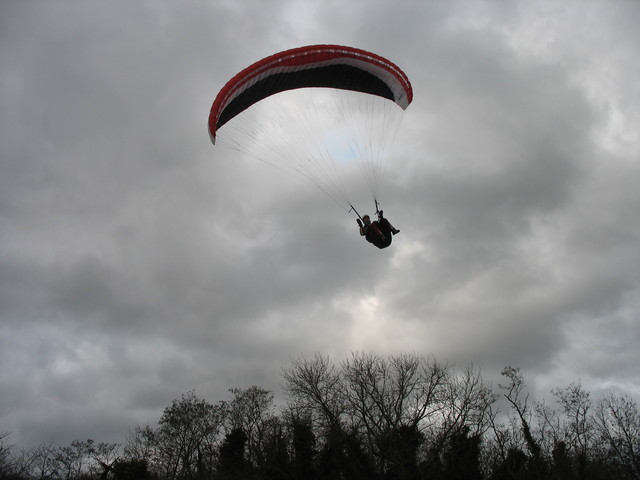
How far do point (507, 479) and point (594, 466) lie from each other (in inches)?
296

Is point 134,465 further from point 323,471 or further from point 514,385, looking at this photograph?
point 514,385

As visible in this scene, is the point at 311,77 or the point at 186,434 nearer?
the point at 311,77

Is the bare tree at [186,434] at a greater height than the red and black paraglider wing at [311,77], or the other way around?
the red and black paraglider wing at [311,77]

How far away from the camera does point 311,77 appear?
579 inches

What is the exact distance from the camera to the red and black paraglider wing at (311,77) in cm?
1338

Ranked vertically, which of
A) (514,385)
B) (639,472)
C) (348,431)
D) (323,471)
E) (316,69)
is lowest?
(639,472)

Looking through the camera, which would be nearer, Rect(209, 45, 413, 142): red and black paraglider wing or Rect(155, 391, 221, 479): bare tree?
Rect(209, 45, 413, 142): red and black paraglider wing

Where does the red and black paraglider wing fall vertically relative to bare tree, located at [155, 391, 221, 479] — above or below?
above

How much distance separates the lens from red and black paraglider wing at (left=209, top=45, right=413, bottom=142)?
43.9 feet

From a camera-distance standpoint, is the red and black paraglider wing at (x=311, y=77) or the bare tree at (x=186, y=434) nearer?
the red and black paraglider wing at (x=311, y=77)

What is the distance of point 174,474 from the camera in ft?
105

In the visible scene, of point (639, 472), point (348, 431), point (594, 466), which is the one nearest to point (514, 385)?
point (594, 466)

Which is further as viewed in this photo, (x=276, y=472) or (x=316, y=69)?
(x=276, y=472)

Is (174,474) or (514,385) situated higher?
(514,385)
